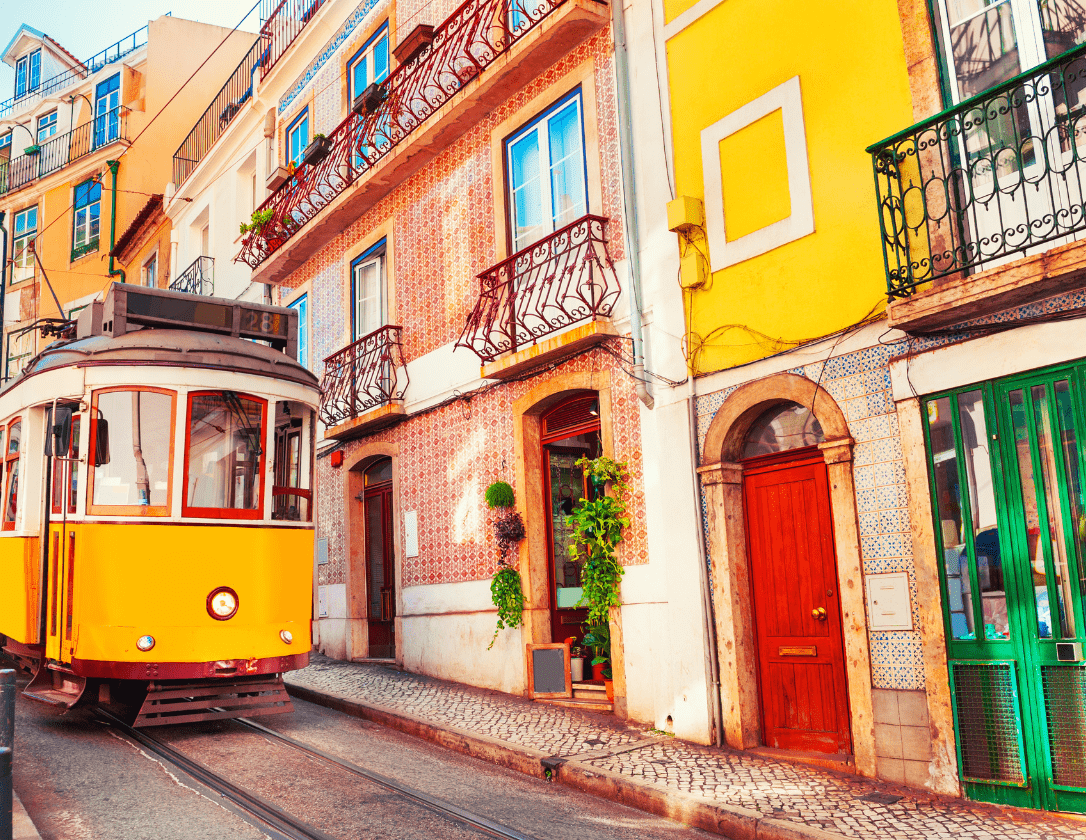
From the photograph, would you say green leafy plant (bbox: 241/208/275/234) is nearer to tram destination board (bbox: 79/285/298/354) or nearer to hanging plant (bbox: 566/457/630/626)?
tram destination board (bbox: 79/285/298/354)

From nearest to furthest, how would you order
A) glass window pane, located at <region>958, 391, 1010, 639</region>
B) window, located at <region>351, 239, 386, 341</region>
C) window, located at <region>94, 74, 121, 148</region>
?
glass window pane, located at <region>958, 391, 1010, 639</region>
window, located at <region>351, 239, 386, 341</region>
window, located at <region>94, 74, 121, 148</region>

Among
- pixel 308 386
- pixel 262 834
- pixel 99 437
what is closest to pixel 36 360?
pixel 99 437

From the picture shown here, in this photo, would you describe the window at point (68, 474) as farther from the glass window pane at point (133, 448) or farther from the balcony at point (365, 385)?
the balcony at point (365, 385)

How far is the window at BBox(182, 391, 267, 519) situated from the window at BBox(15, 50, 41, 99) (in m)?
33.0

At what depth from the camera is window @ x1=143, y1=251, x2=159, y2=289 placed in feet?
76.5

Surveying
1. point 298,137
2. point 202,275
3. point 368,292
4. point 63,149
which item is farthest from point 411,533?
point 63,149

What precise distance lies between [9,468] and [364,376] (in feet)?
16.9

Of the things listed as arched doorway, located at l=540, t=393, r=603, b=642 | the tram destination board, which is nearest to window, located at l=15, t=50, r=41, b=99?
the tram destination board

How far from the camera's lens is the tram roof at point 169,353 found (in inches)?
291

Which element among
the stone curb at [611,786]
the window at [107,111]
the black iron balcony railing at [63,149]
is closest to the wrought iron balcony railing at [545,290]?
the stone curb at [611,786]

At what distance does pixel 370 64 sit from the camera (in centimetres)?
1352

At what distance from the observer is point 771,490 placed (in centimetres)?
733

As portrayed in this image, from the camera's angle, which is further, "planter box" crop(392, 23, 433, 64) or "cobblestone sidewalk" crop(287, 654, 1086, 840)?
"planter box" crop(392, 23, 433, 64)

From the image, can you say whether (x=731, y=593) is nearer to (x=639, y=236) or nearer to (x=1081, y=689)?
(x=1081, y=689)
